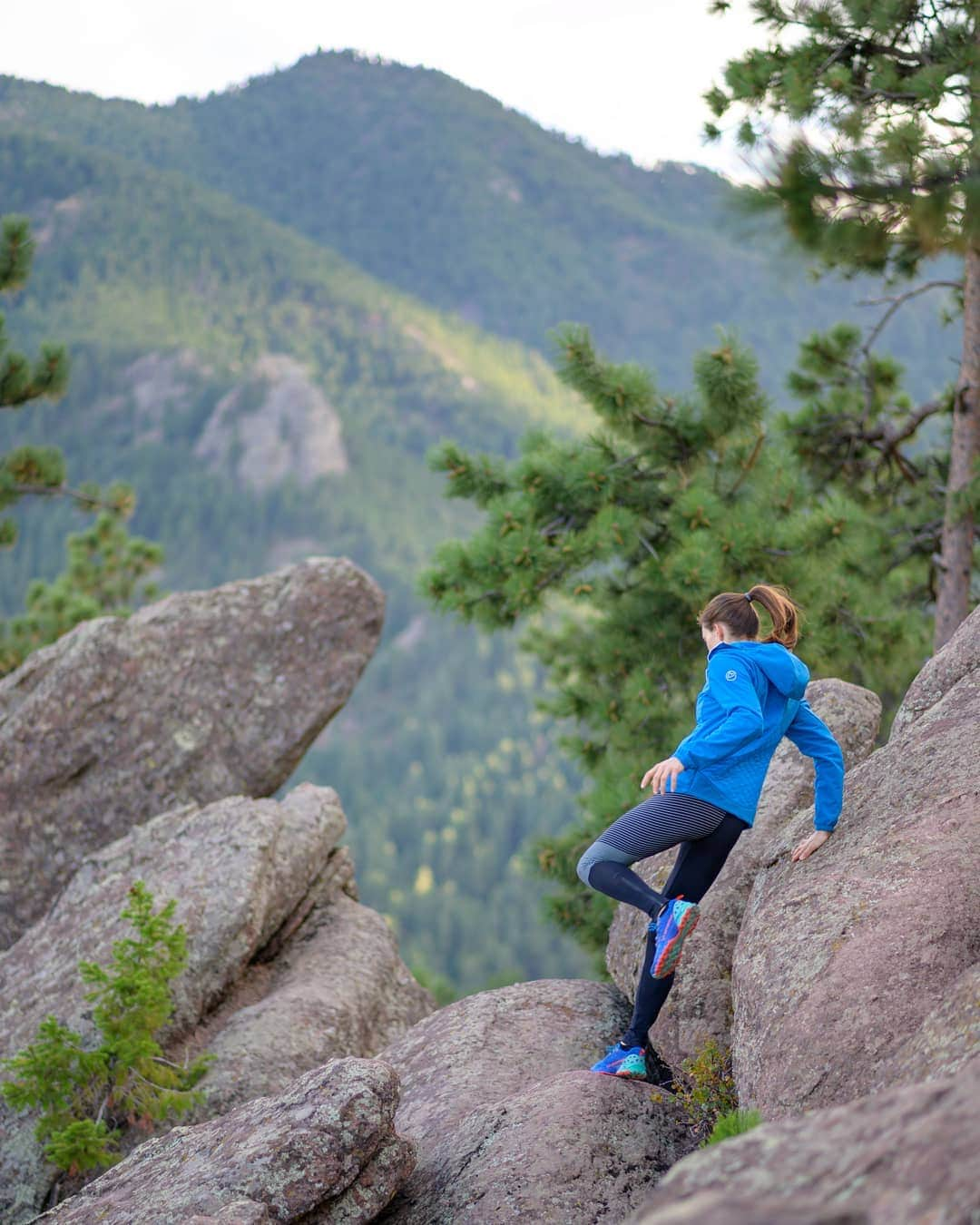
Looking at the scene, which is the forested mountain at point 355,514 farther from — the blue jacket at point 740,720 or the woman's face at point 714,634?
the woman's face at point 714,634

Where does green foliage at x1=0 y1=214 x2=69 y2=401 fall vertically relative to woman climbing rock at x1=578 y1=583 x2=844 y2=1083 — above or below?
above

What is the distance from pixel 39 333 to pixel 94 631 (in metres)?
180

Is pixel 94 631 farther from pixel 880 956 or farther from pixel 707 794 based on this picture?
pixel 880 956

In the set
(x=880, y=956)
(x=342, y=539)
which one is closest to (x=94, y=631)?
(x=880, y=956)

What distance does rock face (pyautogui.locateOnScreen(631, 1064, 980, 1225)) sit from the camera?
206cm

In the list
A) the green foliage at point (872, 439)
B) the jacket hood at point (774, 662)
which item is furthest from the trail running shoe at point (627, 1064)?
the green foliage at point (872, 439)

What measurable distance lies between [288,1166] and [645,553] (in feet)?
25.1

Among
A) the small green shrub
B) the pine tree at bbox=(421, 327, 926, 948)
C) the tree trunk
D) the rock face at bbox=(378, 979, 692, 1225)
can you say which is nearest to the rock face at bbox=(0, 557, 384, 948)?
the pine tree at bbox=(421, 327, 926, 948)

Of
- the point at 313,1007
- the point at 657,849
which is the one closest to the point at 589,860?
the point at 657,849

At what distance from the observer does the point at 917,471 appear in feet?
40.6

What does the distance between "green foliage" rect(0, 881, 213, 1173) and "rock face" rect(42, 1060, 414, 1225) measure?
1.52 m

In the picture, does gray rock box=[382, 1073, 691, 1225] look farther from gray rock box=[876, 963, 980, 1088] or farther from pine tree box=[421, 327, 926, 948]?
pine tree box=[421, 327, 926, 948]

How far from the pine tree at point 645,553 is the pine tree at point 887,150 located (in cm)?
122

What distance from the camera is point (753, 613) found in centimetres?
521
